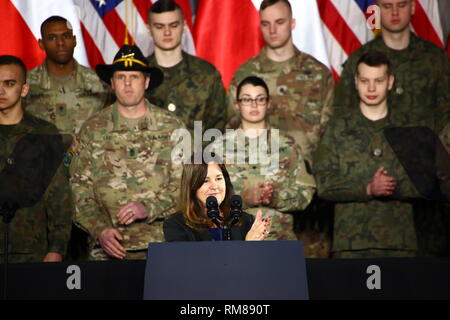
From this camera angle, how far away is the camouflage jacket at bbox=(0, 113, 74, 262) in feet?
18.8

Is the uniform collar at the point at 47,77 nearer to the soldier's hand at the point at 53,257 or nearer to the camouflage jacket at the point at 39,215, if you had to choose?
the camouflage jacket at the point at 39,215

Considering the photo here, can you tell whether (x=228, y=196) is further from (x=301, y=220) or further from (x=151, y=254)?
(x=301, y=220)

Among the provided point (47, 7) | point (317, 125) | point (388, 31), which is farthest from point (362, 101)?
point (47, 7)

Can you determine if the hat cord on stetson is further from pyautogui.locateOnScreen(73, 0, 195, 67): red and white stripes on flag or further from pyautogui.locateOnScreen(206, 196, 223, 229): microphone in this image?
pyautogui.locateOnScreen(206, 196, 223, 229): microphone

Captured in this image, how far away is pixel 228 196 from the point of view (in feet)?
14.6

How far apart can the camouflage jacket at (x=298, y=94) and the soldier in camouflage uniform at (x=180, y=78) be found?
0.12 metres

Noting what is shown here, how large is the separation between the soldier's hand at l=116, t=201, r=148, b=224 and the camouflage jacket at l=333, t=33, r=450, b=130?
1587 mm

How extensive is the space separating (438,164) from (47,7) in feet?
10.4

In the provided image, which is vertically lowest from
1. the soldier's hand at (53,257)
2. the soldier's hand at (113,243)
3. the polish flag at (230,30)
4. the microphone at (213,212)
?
the soldier's hand at (53,257)

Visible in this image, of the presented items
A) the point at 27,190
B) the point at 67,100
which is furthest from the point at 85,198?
the point at 67,100

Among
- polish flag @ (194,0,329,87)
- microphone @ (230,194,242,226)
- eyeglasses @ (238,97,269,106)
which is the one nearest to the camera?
microphone @ (230,194,242,226)

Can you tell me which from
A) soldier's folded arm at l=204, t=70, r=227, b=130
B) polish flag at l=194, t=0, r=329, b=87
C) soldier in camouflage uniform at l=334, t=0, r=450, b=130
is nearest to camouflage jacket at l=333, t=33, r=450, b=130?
soldier in camouflage uniform at l=334, t=0, r=450, b=130

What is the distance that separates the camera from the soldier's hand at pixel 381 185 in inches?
217

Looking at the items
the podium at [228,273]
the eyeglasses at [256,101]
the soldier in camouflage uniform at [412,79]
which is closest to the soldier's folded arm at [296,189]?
the eyeglasses at [256,101]
